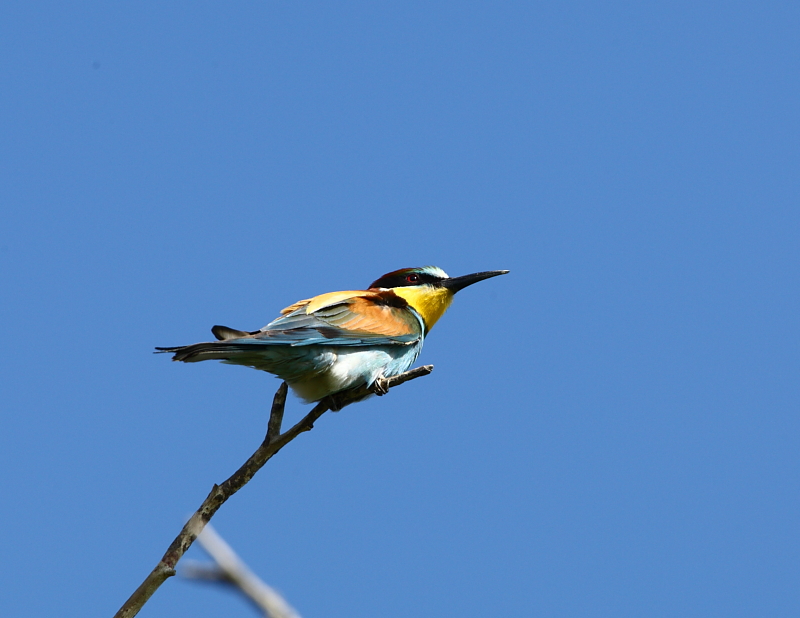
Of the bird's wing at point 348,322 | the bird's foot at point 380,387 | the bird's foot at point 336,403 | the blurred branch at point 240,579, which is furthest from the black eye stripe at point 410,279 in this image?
the blurred branch at point 240,579

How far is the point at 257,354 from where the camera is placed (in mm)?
3531

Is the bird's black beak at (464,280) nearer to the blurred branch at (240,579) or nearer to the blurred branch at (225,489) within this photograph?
the blurred branch at (225,489)

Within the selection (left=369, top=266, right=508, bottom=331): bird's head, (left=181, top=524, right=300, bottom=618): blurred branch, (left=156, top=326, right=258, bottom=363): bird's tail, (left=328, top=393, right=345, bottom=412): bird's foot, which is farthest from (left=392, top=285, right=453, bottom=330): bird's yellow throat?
(left=181, top=524, right=300, bottom=618): blurred branch

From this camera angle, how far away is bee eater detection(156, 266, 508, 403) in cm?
346

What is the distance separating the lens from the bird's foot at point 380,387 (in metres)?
3.89

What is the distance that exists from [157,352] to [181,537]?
81cm

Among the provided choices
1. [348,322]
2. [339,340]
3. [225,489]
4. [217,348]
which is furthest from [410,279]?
[225,489]

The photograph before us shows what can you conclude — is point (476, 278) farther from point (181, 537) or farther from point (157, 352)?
point (181, 537)

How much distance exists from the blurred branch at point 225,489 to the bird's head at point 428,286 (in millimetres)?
1238

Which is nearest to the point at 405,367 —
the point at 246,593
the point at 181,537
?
the point at 181,537

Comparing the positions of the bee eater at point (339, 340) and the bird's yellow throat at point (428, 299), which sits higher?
the bird's yellow throat at point (428, 299)

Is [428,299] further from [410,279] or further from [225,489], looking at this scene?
[225,489]

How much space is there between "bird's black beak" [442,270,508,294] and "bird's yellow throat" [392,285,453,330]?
0.03 metres

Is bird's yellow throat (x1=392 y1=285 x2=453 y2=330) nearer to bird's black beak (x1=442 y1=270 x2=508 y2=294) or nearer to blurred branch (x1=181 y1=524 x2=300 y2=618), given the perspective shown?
bird's black beak (x1=442 y1=270 x2=508 y2=294)
